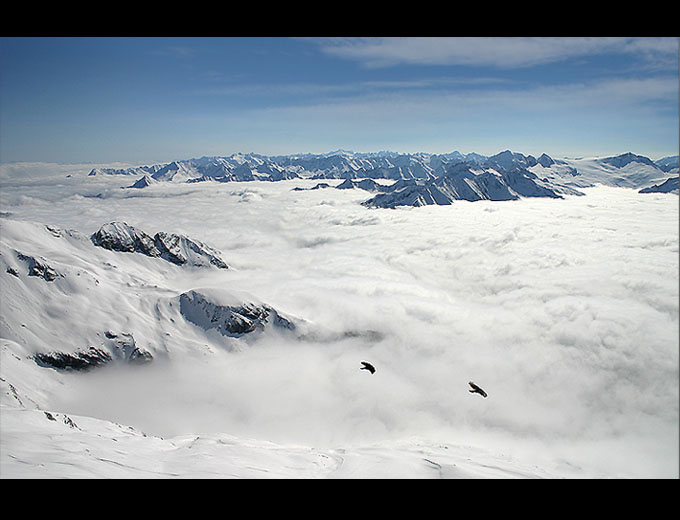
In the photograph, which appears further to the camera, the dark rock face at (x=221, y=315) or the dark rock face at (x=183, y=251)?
the dark rock face at (x=183, y=251)

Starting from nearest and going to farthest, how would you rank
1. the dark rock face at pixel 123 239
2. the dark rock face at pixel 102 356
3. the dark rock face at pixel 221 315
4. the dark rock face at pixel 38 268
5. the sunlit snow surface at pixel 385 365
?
the sunlit snow surface at pixel 385 365
the dark rock face at pixel 102 356
the dark rock face at pixel 38 268
the dark rock face at pixel 221 315
the dark rock face at pixel 123 239

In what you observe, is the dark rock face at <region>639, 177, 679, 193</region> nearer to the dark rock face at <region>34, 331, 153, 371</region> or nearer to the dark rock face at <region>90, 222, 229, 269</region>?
the dark rock face at <region>34, 331, 153, 371</region>

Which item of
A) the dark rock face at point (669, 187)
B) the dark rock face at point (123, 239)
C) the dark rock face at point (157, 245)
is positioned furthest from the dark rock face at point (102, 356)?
the dark rock face at point (669, 187)

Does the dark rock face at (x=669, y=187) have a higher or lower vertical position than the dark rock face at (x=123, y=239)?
higher

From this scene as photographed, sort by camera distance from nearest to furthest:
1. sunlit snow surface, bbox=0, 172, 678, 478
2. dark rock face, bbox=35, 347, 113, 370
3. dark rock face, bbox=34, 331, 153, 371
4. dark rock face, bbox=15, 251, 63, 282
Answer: sunlit snow surface, bbox=0, 172, 678, 478, dark rock face, bbox=35, 347, 113, 370, dark rock face, bbox=34, 331, 153, 371, dark rock face, bbox=15, 251, 63, 282

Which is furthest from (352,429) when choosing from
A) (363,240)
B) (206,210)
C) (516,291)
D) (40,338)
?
(206,210)

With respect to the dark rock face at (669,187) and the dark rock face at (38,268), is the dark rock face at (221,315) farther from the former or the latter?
the dark rock face at (669,187)

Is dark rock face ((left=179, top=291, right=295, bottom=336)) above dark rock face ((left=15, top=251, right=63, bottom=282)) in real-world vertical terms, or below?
below

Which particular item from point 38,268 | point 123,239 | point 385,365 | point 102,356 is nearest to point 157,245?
point 123,239

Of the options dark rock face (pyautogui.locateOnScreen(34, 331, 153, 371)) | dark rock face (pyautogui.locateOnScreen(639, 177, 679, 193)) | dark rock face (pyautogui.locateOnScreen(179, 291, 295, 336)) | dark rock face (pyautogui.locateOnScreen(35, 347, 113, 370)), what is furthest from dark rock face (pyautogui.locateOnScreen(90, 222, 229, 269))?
dark rock face (pyautogui.locateOnScreen(639, 177, 679, 193))
